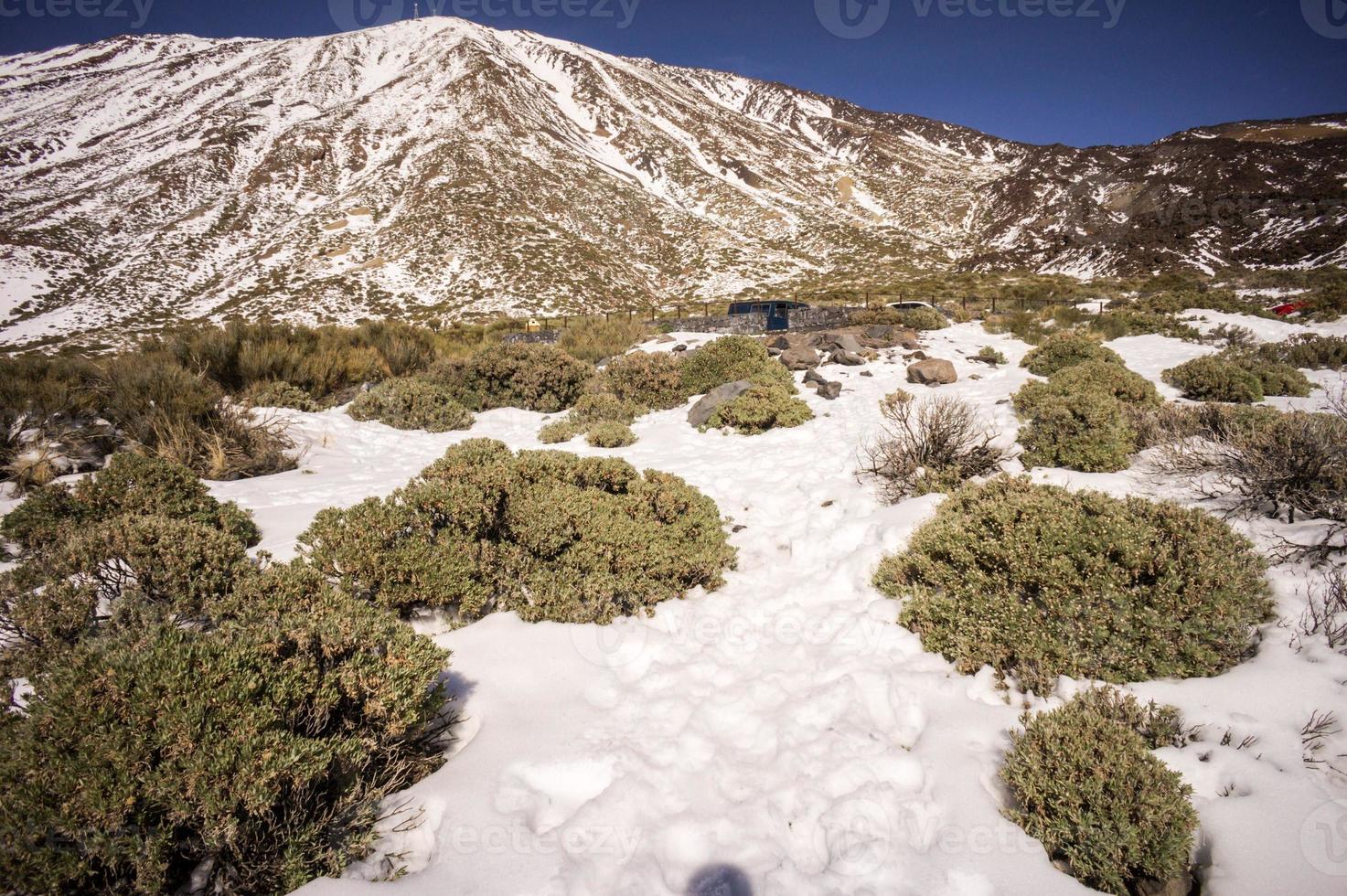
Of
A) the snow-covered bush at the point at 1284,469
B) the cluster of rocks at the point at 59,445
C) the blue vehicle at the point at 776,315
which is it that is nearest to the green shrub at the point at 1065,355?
the snow-covered bush at the point at 1284,469

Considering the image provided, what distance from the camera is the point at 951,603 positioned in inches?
143

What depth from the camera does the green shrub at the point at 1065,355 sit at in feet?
33.7

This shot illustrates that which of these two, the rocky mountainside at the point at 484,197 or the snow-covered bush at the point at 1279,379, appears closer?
the snow-covered bush at the point at 1279,379

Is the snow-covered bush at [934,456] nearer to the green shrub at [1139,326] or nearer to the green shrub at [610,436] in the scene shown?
the green shrub at [610,436]

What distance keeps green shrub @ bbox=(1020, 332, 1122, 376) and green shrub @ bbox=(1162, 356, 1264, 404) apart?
4.06ft

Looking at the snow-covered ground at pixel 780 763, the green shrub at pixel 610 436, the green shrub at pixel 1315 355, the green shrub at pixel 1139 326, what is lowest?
the snow-covered ground at pixel 780 763

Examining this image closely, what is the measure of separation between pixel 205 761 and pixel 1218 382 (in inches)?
480

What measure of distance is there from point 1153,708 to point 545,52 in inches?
6052

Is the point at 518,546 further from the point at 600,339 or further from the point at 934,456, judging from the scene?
the point at 600,339

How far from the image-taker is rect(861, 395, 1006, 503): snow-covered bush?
579 centimetres

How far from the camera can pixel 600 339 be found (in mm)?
17000

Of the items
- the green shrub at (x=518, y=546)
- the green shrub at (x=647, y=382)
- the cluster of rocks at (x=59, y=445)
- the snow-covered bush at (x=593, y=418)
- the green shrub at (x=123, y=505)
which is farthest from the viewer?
the green shrub at (x=647, y=382)

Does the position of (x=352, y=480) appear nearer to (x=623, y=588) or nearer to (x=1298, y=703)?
(x=623, y=588)

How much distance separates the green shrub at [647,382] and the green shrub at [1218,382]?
8.60m
